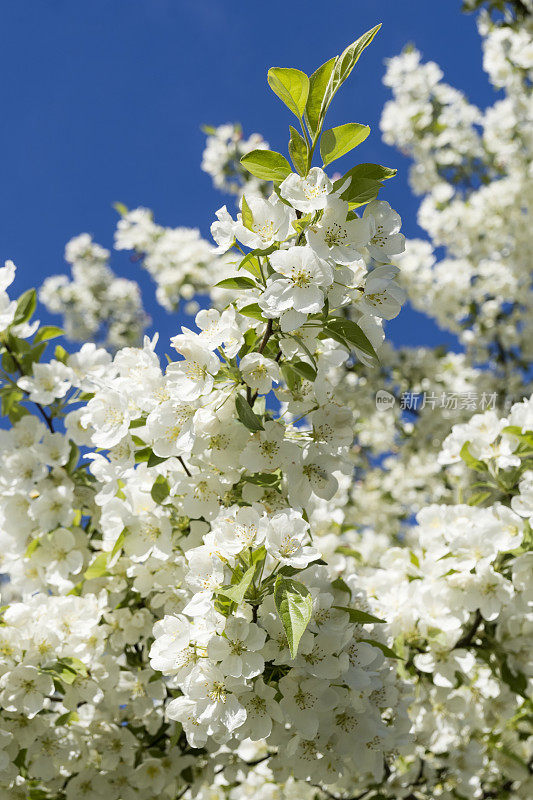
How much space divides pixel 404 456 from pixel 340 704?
490 cm

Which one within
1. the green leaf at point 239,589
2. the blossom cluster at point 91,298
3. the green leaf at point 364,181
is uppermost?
the blossom cluster at point 91,298

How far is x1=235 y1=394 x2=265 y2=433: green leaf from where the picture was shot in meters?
1.58

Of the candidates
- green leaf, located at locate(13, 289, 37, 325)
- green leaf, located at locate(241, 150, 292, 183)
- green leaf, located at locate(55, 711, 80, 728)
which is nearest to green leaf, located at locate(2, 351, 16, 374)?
green leaf, located at locate(13, 289, 37, 325)

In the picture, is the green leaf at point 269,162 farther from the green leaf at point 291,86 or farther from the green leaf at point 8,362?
the green leaf at point 8,362

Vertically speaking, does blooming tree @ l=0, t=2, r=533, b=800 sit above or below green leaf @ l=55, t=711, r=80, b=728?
above

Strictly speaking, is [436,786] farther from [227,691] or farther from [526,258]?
[526,258]

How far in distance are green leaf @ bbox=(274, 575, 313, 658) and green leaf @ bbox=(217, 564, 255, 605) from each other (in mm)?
59

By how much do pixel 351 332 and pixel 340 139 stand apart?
424 millimetres

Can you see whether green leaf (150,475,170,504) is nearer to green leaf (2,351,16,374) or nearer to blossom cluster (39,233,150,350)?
green leaf (2,351,16,374)

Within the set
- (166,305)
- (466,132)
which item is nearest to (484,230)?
(466,132)

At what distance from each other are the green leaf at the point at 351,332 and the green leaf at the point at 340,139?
1.15ft

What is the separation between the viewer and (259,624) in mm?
1507

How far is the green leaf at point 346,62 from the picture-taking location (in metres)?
1.43

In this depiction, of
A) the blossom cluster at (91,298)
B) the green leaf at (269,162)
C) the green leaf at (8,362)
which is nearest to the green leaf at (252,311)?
the green leaf at (269,162)
